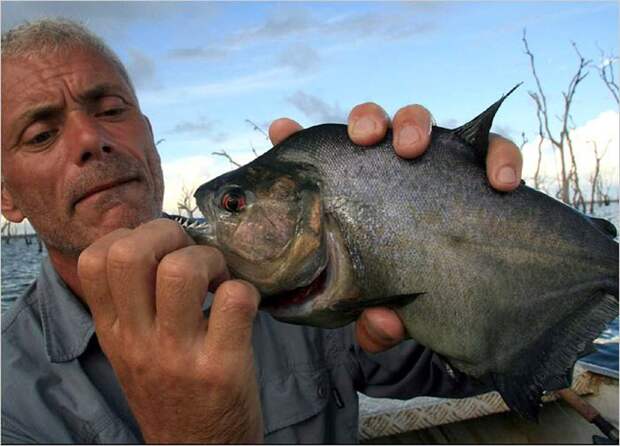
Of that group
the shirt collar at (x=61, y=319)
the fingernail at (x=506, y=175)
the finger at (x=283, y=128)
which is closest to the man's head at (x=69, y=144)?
the shirt collar at (x=61, y=319)

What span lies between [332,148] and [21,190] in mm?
2231

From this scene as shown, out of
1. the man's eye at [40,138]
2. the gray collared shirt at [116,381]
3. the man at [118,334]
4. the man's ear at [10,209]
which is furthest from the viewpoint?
the man's ear at [10,209]

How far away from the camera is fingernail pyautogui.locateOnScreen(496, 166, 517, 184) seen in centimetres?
207

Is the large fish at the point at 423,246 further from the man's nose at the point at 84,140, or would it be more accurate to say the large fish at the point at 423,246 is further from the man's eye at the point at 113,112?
the man's eye at the point at 113,112

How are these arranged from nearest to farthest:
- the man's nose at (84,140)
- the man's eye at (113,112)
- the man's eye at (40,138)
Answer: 1. the man's nose at (84,140)
2. the man's eye at (40,138)
3. the man's eye at (113,112)

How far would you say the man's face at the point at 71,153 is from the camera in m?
3.18

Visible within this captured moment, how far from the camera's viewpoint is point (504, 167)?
209 centimetres

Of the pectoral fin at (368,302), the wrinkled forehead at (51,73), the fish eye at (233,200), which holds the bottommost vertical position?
the pectoral fin at (368,302)

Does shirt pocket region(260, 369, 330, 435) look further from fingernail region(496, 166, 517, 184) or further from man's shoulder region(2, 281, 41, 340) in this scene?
fingernail region(496, 166, 517, 184)

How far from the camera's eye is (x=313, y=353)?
3.56 meters

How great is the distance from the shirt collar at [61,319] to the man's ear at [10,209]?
0.38 m

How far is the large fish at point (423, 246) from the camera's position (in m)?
2.07

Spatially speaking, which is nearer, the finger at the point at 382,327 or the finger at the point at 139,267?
the finger at the point at 139,267

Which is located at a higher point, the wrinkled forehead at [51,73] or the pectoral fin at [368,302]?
the wrinkled forehead at [51,73]
